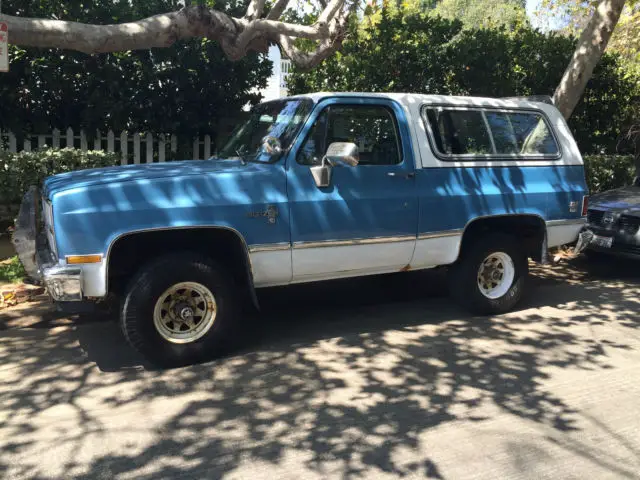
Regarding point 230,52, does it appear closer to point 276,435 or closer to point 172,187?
point 172,187

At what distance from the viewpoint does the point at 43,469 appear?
318cm

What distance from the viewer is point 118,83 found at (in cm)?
876

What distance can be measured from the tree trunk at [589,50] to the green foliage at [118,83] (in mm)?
5175

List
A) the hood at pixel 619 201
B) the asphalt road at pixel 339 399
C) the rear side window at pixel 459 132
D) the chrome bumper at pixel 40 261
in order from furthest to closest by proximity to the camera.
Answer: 1. the hood at pixel 619 201
2. the rear side window at pixel 459 132
3. the chrome bumper at pixel 40 261
4. the asphalt road at pixel 339 399

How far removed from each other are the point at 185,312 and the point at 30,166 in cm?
424

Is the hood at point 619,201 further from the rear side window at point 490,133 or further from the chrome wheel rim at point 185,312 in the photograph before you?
the chrome wheel rim at point 185,312

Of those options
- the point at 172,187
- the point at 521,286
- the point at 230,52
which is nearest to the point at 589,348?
the point at 521,286

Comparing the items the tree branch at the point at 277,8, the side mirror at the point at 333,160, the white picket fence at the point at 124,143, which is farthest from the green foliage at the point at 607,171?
the side mirror at the point at 333,160

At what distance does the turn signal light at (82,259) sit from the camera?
4039 mm

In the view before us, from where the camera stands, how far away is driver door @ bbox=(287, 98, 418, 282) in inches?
187

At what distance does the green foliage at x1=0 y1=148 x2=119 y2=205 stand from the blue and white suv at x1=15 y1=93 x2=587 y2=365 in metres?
2.60

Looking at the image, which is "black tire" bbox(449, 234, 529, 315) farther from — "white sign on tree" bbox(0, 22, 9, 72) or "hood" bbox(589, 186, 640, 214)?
"white sign on tree" bbox(0, 22, 9, 72)

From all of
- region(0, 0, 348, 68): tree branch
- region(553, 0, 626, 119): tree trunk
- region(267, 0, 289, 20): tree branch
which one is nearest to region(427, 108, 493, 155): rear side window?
region(0, 0, 348, 68): tree branch

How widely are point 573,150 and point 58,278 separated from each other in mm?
5094
